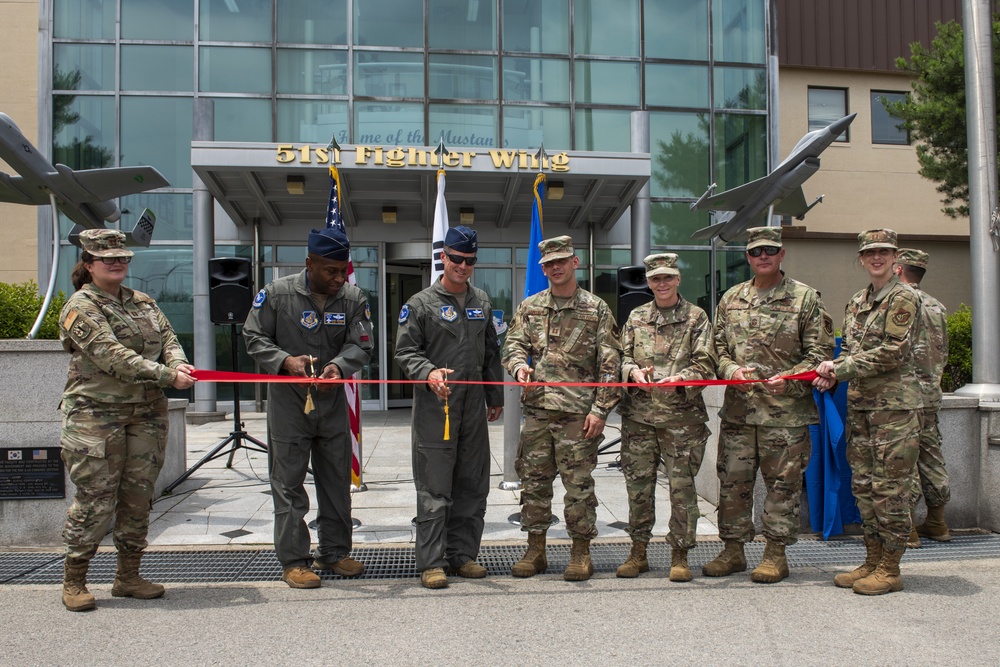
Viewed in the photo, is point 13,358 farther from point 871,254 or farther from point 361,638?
point 871,254

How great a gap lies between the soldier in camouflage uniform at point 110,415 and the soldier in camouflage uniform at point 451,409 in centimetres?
136

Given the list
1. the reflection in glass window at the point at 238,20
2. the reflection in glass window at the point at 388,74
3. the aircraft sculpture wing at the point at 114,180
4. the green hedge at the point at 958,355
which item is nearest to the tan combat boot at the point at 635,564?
the green hedge at the point at 958,355

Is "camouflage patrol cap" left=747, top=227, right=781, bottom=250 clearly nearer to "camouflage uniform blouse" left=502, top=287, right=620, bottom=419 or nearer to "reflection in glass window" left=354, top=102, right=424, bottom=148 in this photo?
"camouflage uniform blouse" left=502, top=287, right=620, bottom=419

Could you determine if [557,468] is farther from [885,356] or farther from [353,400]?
[353,400]

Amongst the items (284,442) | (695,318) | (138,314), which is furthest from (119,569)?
(695,318)

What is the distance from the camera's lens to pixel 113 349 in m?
4.17

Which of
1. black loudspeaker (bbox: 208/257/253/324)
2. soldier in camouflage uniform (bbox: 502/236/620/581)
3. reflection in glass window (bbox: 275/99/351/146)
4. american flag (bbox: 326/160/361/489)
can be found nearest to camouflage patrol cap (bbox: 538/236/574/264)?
soldier in camouflage uniform (bbox: 502/236/620/581)

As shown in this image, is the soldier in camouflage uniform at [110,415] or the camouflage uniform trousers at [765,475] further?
the camouflage uniform trousers at [765,475]

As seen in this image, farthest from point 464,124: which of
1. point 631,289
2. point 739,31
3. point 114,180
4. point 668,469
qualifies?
point 668,469

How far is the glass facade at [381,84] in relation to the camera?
1396cm

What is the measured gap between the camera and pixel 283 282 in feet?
15.5

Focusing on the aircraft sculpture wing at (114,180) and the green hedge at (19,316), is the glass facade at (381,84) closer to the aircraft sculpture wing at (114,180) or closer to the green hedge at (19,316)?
the aircraft sculpture wing at (114,180)

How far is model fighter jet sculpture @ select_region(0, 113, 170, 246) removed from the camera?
22.4 feet

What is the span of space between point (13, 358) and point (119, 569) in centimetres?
201
